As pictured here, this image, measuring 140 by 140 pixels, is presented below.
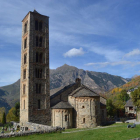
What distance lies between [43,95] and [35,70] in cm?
590

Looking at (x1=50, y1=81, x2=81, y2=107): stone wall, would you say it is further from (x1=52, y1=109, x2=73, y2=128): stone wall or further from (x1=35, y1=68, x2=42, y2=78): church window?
(x1=35, y1=68, x2=42, y2=78): church window

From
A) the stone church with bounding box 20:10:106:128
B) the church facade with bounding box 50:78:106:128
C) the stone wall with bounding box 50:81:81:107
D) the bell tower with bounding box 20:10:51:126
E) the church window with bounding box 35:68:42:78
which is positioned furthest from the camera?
the stone wall with bounding box 50:81:81:107

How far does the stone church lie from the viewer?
113ft

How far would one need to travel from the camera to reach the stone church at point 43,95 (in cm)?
3450

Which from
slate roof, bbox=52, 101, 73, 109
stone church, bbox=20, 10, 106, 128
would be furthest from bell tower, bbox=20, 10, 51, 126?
slate roof, bbox=52, 101, 73, 109

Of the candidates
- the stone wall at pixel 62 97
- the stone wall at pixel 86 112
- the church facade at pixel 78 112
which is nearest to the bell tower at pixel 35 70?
the stone wall at pixel 62 97

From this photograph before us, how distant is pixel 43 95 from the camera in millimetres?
37125

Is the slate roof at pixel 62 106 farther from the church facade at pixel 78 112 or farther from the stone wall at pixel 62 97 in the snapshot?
the stone wall at pixel 62 97

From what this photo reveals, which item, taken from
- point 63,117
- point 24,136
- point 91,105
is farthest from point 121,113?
point 24,136

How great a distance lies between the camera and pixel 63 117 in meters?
34.1

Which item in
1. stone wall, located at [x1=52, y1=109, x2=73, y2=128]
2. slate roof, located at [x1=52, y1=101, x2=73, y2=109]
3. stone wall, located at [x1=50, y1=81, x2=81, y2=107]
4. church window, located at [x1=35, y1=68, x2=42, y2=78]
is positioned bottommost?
stone wall, located at [x1=52, y1=109, x2=73, y2=128]

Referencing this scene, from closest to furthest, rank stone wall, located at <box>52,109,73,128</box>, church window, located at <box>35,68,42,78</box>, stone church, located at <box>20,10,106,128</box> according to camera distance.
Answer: stone wall, located at <box>52,109,73,128</box> → stone church, located at <box>20,10,106,128</box> → church window, located at <box>35,68,42,78</box>

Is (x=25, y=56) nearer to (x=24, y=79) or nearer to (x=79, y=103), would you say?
(x=24, y=79)

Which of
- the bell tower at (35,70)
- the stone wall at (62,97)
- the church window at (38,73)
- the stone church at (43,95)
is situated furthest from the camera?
the stone wall at (62,97)
